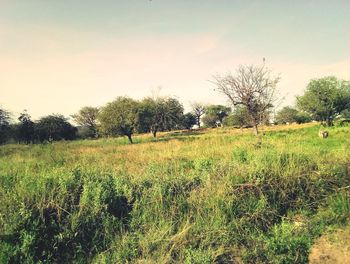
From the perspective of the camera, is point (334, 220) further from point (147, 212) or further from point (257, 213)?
point (147, 212)

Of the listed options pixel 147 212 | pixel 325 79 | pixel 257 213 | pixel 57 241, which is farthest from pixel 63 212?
pixel 325 79

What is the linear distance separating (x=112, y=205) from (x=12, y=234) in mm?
1853

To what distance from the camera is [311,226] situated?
5855mm

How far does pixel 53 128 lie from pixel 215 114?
52906 millimetres

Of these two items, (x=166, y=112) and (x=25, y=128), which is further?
(x=166, y=112)

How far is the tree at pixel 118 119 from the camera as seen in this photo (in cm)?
3472

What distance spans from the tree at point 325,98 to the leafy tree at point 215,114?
4958 centimetres

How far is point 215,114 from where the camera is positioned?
94000mm

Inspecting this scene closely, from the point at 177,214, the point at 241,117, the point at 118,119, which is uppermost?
the point at 118,119

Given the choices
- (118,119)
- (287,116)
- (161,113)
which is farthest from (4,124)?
(287,116)

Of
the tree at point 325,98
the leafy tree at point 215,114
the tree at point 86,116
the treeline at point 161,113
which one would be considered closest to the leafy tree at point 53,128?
the treeline at point 161,113

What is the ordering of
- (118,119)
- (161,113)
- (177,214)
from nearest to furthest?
(177,214)
(118,119)
(161,113)

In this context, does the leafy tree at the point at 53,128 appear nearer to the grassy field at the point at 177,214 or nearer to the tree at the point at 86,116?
the tree at the point at 86,116

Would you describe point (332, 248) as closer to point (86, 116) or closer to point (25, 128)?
point (25, 128)
